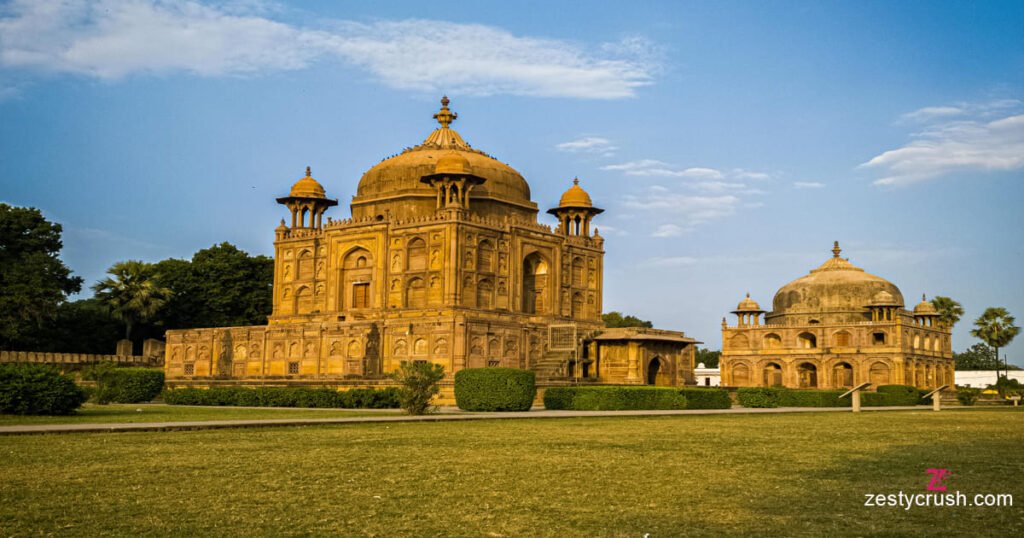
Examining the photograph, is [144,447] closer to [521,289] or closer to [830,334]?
[521,289]

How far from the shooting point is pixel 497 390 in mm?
39250

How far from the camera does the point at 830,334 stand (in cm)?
8688

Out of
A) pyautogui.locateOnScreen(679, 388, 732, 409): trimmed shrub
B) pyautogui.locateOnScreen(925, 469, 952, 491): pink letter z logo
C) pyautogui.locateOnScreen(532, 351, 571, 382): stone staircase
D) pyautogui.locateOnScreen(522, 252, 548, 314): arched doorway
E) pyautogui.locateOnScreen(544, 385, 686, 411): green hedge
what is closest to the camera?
pyautogui.locateOnScreen(925, 469, 952, 491): pink letter z logo

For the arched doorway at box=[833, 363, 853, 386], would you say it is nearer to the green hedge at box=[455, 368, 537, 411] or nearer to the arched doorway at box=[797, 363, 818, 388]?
the arched doorway at box=[797, 363, 818, 388]

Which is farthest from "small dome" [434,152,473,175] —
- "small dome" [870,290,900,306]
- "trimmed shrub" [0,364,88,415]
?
"small dome" [870,290,900,306]

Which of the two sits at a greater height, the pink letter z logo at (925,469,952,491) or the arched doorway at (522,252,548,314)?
the arched doorway at (522,252,548,314)

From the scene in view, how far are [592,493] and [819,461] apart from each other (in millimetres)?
6088

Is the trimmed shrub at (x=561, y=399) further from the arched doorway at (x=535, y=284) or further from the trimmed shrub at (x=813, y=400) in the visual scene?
the arched doorway at (x=535, y=284)

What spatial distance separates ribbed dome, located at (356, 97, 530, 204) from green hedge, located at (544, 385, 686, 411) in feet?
79.9

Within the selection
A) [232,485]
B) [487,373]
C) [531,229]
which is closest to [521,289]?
[531,229]

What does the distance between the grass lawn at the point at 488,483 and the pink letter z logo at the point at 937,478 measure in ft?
0.56

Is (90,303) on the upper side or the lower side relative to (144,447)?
upper

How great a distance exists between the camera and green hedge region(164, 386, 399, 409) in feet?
140

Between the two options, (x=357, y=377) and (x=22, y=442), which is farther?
(x=357, y=377)
